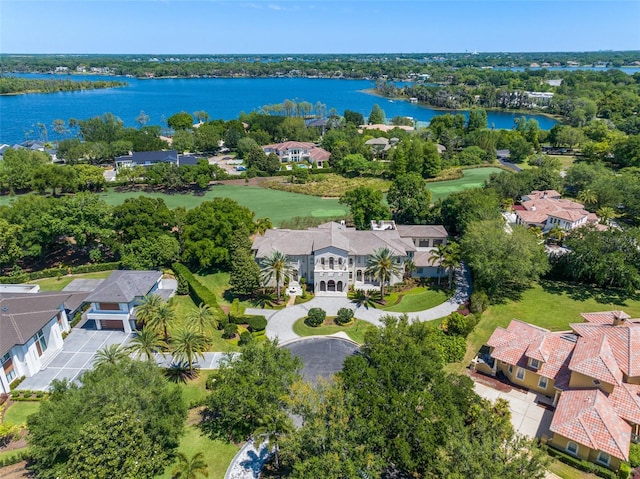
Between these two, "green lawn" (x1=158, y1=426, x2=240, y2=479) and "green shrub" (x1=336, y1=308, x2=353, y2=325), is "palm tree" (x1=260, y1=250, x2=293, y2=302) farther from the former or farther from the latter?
"green lawn" (x1=158, y1=426, x2=240, y2=479)

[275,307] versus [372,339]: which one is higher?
[372,339]

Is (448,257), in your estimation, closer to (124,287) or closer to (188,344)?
(188,344)

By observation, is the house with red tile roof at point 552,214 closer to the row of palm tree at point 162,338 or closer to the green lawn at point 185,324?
the green lawn at point 185,324

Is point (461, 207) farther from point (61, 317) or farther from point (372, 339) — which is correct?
point (61, 317)

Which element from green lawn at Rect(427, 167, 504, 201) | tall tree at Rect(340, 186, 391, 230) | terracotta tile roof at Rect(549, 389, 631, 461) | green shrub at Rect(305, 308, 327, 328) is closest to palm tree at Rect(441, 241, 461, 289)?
tall tree at Rect(340, 186, 391, 230)

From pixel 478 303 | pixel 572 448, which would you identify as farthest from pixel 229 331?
pixel 572 448

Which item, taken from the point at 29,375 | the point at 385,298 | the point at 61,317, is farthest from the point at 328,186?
the point at 29,375
